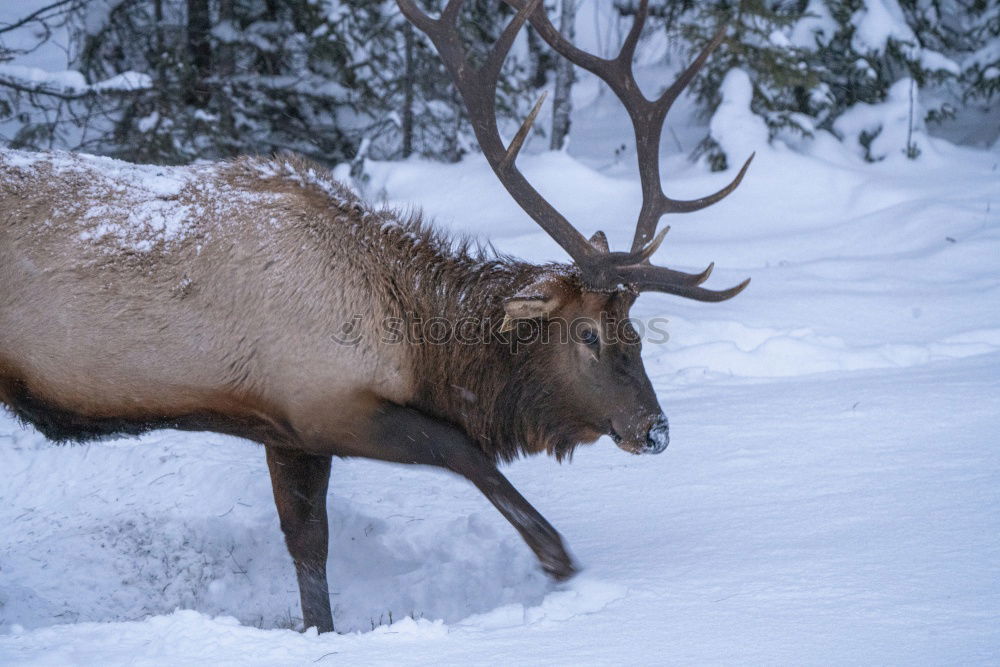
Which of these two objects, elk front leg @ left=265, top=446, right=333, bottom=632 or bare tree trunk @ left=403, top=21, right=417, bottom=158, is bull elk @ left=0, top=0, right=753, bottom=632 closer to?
elk front leg @ left=265, top=446, right=333, bottom=632

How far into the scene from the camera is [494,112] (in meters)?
3.98

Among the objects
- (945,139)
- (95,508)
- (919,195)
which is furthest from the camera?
(945,139)

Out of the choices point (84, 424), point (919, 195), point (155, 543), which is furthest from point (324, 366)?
point (919, 195)

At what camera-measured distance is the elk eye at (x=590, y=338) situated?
379 centimetres

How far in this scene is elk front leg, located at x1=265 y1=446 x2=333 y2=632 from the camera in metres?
4.02

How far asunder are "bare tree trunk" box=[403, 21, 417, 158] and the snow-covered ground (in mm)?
2414

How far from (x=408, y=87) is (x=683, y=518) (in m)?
7.12

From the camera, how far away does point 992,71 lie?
33.7 ft

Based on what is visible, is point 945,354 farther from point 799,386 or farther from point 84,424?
point 84,424

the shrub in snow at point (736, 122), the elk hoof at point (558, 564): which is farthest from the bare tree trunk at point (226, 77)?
the elk hoof at point (558, 564)

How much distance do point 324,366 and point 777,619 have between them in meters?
1.81

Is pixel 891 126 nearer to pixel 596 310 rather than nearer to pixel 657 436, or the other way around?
pixel 596 310

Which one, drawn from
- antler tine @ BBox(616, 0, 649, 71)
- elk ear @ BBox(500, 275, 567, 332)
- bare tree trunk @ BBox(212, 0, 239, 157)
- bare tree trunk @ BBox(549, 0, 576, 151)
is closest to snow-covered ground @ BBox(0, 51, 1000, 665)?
elk ear @ BBox(500, 275, 567, 332)

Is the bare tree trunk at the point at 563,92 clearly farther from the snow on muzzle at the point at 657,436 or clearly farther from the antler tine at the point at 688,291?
the snow on muzzle at the point at 657,436
